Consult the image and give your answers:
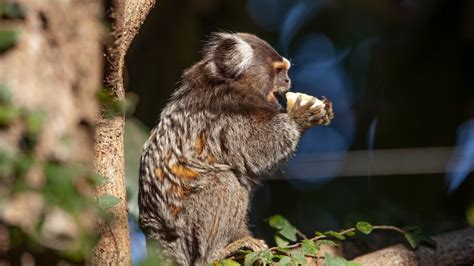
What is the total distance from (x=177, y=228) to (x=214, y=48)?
4.57ft

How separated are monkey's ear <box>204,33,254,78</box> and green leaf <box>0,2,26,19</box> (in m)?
3.57

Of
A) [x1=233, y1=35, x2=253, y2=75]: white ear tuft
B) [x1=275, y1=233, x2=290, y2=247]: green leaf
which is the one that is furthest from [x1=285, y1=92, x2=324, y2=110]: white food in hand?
[x1=275, y1=233, x2=290, y2=247]: green leaf

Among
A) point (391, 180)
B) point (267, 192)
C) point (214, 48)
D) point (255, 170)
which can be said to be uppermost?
point (214, 48)

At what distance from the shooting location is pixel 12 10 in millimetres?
1901

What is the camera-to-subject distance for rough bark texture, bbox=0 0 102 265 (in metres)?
1.89

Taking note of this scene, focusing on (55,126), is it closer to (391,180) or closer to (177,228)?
(177,228)

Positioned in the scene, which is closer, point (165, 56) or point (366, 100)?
point (165, 56)

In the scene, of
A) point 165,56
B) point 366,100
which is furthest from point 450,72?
point 165,56

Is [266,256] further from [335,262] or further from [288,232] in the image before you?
[288,232]

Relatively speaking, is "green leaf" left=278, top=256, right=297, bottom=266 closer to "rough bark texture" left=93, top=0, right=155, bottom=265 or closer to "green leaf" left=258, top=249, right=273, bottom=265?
"green leaf" left=258, top=249, right=273, bottom=265

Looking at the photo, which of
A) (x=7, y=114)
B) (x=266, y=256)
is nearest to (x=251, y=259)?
(x=266, y=256)

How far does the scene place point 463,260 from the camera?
195 inches

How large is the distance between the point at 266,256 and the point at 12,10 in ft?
8.30

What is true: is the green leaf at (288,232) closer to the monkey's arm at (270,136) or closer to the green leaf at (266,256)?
the monkey's arm at (270,136)
